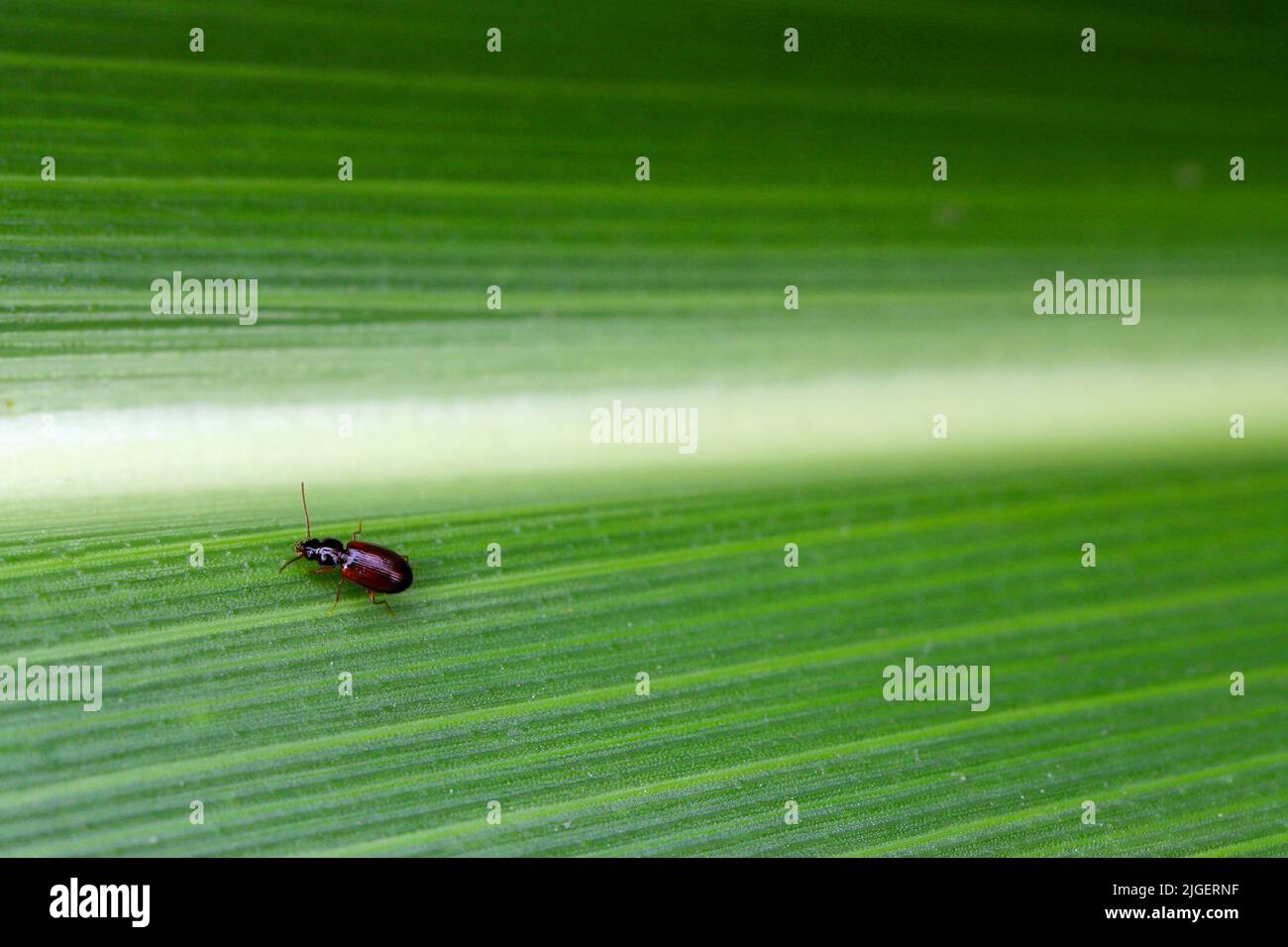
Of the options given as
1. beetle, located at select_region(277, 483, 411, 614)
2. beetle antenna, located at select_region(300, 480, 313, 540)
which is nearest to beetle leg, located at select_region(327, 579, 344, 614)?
beetle, located at select_region(277, 483, 411, 614)

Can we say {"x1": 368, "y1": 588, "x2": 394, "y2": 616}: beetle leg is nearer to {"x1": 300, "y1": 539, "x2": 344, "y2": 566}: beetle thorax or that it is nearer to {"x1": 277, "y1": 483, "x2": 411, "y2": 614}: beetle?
{"x1": 277, "y1": 483, "x2": 411, "y2": 614}: beetle

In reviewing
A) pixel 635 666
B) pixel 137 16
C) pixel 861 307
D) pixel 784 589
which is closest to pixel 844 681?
pixel 784 589

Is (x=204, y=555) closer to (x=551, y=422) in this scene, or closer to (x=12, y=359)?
(x=12, y=359)

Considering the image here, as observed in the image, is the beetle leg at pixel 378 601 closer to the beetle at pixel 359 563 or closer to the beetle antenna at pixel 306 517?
the beetle at pixel 359 563

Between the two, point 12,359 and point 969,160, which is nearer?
point 12,359

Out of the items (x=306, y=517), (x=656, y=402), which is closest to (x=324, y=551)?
(x=306, y=517)
